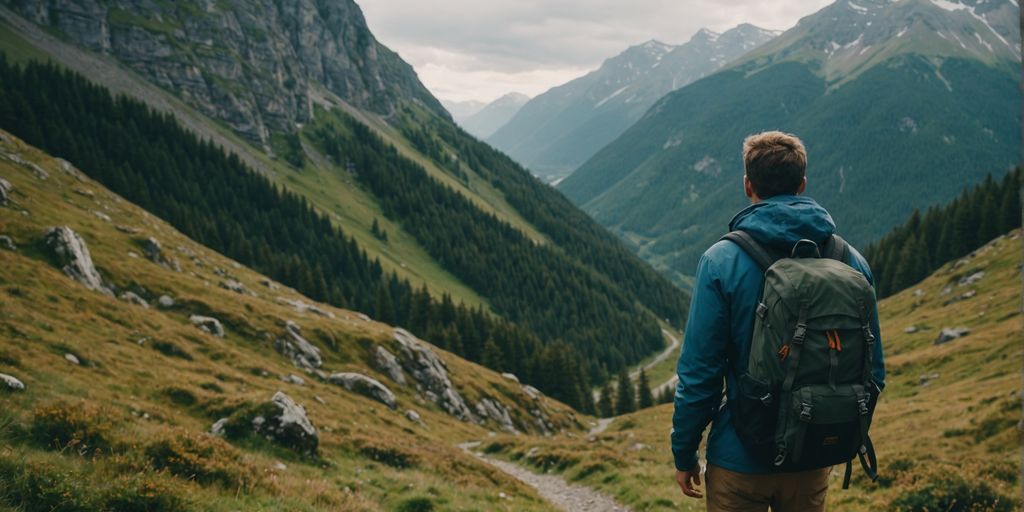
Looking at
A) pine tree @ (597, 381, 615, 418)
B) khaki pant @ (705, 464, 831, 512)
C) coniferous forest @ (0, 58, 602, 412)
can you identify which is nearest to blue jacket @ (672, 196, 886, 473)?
khaki pant @ (705, 464, 831, 512)

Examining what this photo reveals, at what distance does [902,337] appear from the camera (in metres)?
59.8

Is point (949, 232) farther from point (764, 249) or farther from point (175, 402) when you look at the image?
point (764, 249)

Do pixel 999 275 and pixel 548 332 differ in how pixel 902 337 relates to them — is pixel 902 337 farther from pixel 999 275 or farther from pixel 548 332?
pixel 548 332

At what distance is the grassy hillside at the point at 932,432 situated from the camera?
12.9 meters

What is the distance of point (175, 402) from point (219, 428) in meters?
4.77

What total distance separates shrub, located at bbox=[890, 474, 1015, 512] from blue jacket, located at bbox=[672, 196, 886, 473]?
8801 mm

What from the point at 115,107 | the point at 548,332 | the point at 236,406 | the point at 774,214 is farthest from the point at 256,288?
the point at 548,332

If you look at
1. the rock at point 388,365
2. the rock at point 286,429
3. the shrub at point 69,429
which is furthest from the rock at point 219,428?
the rock at point 388,365

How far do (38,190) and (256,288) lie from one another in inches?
853

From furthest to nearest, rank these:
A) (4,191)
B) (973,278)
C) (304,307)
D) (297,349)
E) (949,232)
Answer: (949,232), (973,278), (304,307), (4,191), (297,349)

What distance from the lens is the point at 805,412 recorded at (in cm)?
482

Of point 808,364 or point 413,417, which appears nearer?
point 808,364

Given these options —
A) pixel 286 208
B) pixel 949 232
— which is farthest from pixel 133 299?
pixel 949 232

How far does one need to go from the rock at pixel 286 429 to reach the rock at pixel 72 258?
2691 cm
